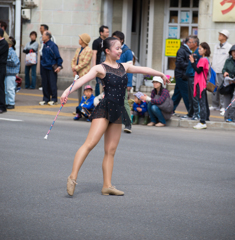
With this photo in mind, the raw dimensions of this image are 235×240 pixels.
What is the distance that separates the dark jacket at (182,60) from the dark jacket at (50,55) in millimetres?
3351

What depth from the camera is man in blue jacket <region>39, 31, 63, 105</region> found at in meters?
13.2

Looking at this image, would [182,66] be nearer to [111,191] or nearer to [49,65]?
[49,65]

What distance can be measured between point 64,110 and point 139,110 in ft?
8.50

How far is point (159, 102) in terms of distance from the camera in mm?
10703

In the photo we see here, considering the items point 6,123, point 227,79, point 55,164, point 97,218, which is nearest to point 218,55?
point 227,79

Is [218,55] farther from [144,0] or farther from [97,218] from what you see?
[97,218]

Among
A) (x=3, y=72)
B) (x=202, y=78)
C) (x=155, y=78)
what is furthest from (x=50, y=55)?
(x=202, y=78)

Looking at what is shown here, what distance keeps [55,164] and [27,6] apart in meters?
13.0

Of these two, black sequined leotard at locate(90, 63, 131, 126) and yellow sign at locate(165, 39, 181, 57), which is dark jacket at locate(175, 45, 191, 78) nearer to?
yellow sign at locate(165, 39, 181, 57)

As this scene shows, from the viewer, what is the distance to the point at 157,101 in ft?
35.1

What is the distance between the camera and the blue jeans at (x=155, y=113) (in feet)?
35.3

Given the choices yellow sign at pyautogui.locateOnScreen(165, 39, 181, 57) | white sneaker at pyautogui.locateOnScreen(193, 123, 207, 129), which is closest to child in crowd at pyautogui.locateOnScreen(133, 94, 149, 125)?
A: white sneaker at pyautogui.locateOnScreen(193, 123, 207, 129)

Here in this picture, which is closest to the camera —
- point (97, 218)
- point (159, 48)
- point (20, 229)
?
point (20, 229)

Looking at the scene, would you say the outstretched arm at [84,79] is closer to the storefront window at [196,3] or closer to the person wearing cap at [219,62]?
the person wearing cap at [219,62]
